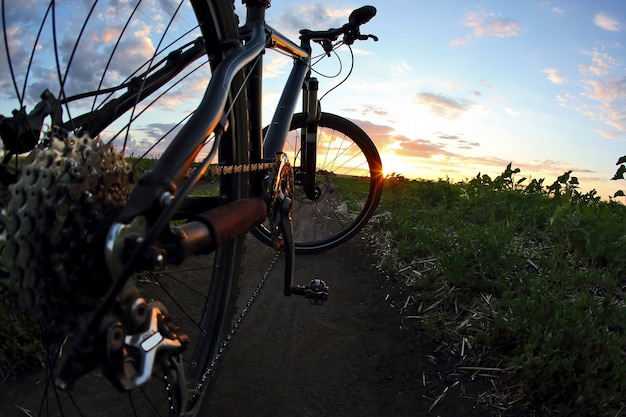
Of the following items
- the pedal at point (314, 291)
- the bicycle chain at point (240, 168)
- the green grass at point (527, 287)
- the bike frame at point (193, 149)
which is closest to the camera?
the bike frame at point (193, 149)

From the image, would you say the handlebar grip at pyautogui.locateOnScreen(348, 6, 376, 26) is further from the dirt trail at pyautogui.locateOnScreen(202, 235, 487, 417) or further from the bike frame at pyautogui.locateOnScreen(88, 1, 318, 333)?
the dirt trail at pyautogui.locateOnScreen(202, 235, 487, 417)

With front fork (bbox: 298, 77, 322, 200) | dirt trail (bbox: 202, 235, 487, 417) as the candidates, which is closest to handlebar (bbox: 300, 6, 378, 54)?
front fork (bbox: 298, 77, 322, 200)

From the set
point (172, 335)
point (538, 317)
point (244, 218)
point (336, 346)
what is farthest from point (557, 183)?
point (172, 335)

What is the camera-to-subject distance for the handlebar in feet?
13.5

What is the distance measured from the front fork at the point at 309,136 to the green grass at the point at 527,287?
983mm

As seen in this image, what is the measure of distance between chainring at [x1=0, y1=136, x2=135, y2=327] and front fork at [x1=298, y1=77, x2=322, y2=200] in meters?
3.16

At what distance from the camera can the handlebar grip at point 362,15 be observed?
4090 millimetres

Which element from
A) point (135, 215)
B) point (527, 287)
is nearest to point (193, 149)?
point (135, 215)

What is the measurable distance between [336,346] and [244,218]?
1922 mm

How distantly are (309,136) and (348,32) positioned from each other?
928 mm

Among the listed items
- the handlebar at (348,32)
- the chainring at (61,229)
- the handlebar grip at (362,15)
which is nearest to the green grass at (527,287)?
the handlebar at (348,32)

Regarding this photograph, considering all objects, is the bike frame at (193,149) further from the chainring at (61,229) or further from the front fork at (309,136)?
the front fork at (309,136)

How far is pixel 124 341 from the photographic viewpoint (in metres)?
1.31

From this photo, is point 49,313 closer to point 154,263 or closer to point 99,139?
point 154,263
